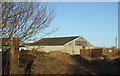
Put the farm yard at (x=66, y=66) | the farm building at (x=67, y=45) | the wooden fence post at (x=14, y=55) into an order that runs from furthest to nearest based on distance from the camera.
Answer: the farm building at (x=67, y=45) < the wooden fence post at (x=14, y=55) < the farm yard at (x=66, y=66)

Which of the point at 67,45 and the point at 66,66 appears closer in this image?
the point at 66,66

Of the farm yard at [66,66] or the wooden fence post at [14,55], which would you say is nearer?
the farm yard at [66,66]

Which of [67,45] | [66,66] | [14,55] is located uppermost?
[14,55]

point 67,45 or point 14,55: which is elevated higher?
point 14,55

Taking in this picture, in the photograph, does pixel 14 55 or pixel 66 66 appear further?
pixel 14 55

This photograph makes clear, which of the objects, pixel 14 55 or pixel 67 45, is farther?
pixel 67 45

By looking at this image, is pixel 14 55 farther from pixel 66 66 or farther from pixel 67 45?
pixel 67 45

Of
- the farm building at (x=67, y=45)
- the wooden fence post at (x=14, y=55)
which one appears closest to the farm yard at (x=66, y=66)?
the wooden fence post at (x=14, y=55)

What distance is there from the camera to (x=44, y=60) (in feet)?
26.6

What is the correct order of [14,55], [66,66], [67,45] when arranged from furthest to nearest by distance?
[67,45] < [14,55] < [66,66]

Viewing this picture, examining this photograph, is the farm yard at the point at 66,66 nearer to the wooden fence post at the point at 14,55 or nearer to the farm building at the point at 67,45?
the wooden fence post at the point at 14,55

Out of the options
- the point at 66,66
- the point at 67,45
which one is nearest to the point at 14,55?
the point at 66,66

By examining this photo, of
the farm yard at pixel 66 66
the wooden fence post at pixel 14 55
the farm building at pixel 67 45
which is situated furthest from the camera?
the farm building at pixel 67 45

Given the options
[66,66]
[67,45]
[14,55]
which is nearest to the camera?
[66,66]
